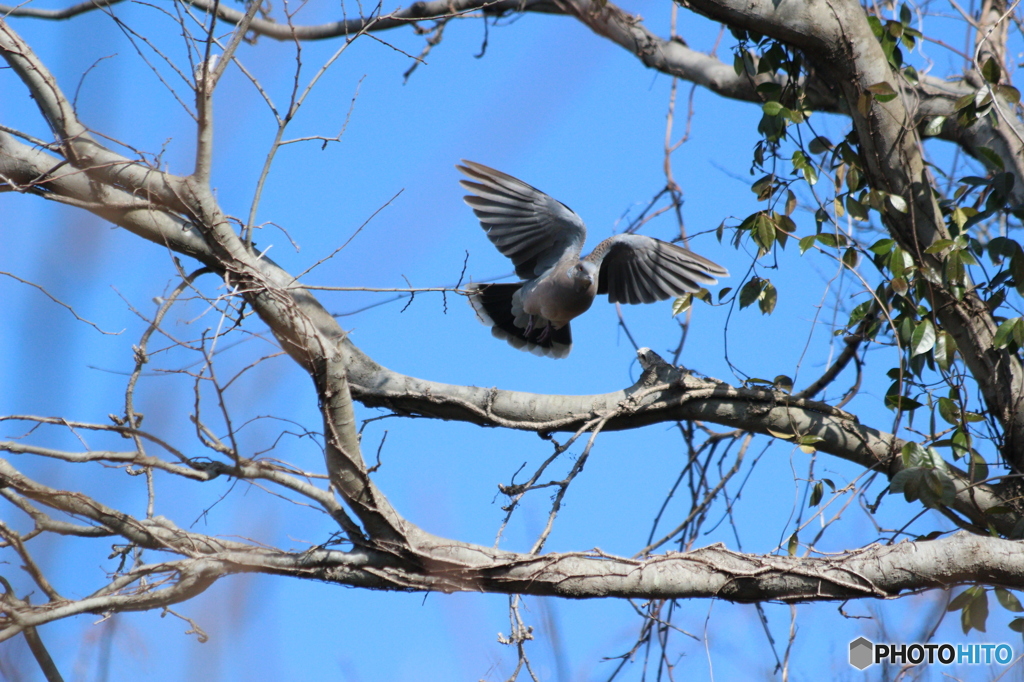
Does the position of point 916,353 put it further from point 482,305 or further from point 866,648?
point 482,305

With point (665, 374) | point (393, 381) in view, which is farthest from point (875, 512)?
point (393, 381)

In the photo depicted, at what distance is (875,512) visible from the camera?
10.6 ft

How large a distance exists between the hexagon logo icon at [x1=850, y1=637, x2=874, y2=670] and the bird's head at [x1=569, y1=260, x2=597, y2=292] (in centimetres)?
213

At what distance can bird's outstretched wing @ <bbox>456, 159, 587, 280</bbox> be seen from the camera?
4.44 meters

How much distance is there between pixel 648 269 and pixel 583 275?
554mm

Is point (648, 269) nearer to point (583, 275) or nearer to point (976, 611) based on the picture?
point (583, 275)

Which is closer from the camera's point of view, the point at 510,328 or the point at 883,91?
the point at 883,91

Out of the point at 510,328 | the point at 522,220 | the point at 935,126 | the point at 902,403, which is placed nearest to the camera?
the point at 902,403

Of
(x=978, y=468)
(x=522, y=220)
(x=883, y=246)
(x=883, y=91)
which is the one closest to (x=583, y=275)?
(x=522, y=220)

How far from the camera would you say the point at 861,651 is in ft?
9.08

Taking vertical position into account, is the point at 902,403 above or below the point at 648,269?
below

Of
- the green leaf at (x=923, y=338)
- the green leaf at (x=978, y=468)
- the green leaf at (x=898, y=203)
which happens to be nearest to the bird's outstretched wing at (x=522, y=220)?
the green leaf at (x=898, y=203)

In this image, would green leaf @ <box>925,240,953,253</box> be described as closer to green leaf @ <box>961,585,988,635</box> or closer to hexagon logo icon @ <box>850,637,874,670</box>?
green leaf @ <box>961,585,988,635</box>

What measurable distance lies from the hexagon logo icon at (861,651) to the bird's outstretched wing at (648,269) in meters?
2.08
